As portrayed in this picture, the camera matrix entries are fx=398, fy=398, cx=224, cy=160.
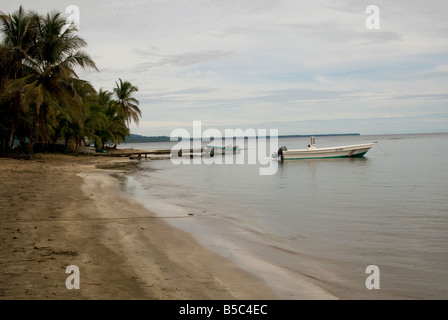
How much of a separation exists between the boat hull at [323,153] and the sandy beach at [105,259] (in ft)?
112

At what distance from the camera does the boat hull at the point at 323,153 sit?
43438mm

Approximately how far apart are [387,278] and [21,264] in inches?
222

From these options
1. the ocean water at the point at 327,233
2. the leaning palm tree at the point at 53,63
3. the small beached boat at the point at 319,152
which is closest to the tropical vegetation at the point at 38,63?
the leaning palm tree at the point at 53,63

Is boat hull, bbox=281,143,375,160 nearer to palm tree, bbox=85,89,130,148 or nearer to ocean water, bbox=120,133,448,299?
palm tree, bbox=85,89,130,148

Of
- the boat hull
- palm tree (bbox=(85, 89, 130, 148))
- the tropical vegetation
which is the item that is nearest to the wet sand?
the tropical vegetation

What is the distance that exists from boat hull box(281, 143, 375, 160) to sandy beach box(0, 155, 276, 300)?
112 ft

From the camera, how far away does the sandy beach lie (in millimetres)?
4941

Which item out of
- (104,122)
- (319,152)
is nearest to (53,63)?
(104,122)

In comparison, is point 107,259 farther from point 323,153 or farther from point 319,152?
point 323,153

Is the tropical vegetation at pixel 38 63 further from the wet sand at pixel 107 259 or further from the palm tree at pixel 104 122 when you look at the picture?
the wet sand at pixel 107 259

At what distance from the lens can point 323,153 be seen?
44.3 metres

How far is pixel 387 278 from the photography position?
21.5 feet

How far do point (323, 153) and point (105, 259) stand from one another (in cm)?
4026
